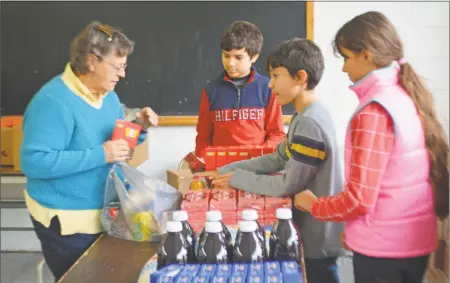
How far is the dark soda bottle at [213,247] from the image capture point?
3.56 feet

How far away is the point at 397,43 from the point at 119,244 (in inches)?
35.0

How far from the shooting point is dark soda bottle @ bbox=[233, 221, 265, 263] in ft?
3.57

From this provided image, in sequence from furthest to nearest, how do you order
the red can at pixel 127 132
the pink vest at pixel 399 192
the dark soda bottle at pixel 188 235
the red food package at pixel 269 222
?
1. the red can at pixel 127 132
2. the red food package at pixel 269 222
3. the pink vest at pixel 399 192
4. the dark soda bottle at pixel 188 235

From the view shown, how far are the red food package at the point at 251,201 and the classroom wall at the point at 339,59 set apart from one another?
41.3 inches

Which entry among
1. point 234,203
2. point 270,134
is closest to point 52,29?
point 270,134

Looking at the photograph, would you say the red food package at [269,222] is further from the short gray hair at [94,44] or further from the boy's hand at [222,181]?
the short gray hair at [94,44]

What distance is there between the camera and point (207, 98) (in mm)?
2141

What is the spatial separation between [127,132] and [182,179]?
0.74 feet

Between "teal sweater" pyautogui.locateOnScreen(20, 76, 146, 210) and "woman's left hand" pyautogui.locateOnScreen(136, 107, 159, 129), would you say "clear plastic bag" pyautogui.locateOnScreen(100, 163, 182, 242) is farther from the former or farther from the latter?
"woman's left hand" pyautogui.locateOnScreen(136, 107, 159, 129)

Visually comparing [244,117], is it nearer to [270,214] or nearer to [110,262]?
[270,214]

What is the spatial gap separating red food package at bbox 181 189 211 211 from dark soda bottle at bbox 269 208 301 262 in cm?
26

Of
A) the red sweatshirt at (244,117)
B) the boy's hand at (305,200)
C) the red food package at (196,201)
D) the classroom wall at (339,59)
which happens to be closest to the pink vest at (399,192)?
the boy's hand at (305,200)

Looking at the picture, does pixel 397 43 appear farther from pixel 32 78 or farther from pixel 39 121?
pixel 32 78

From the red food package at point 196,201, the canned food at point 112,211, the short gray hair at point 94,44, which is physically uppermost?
the short gray hair at point 94,44
